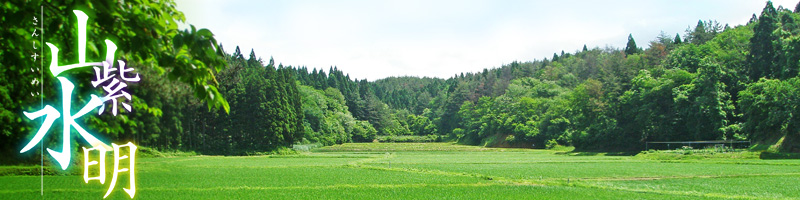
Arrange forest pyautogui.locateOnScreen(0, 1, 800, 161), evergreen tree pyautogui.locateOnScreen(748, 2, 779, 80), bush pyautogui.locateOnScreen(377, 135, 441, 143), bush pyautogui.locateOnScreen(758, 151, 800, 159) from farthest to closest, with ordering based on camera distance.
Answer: bush pyautogui.locateOnScreen(377, 135, 441, 143), evergreen tree pyautogui.locateOnScreen(748, 2, 779, 80), bush pyautogui.locateOnScreen(758, 151, 800, 159), forest pyautogui.locateOnScreen(0, 1, 800, 161)

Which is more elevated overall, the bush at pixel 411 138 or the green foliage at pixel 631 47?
the green foliage at pixel 631 47

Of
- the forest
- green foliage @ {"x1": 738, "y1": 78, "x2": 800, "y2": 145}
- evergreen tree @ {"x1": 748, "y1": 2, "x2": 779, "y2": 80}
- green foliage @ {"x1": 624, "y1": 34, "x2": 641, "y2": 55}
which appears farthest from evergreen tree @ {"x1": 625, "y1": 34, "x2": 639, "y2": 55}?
green foliage @ {"x1": 738, "y1": 78, "x2": 800, "y2": 145}

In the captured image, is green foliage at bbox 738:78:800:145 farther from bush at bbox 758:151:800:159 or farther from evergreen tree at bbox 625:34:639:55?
evergreen tree at bbox 625:34:639:55

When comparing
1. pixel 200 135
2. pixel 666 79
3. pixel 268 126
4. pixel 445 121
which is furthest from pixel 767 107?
pixel 445 121

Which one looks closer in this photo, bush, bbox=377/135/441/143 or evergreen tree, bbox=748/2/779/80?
evergreen tree, bbox=748/2/779/80

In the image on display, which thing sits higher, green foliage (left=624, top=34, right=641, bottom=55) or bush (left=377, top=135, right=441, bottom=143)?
green foliage (left=624, top=34, right=641, bottom=55)

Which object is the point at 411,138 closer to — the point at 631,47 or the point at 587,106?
the point at 631,47

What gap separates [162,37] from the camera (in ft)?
14.5

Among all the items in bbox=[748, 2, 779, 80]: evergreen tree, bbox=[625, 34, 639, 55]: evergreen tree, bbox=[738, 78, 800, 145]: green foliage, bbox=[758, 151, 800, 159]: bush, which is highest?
bbox=[625, 34, 639, 55]: evergreen tree

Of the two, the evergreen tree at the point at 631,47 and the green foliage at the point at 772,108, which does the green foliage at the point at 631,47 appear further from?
A: the green foliage at the point at 772,108

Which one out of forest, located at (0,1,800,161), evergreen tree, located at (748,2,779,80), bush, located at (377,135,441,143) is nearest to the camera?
forest, located at (0,1,800,161)

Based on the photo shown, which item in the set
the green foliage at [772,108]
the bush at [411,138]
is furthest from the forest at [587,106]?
the bush at [411,138]

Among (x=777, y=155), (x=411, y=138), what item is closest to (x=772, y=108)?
(x=777, y=155)

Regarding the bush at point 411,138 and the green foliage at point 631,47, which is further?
the bush at point 411,138
